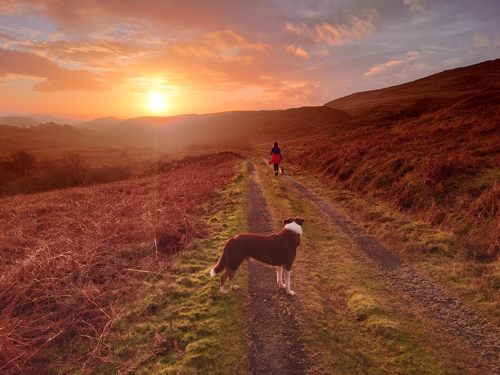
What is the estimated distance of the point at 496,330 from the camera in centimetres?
470

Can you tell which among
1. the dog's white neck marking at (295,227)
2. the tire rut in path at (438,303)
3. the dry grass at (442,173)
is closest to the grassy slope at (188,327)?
the dog's white neck marking at (295,227)

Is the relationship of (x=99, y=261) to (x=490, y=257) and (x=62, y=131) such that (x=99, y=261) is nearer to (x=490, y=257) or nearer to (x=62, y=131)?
(x=490, y=257)

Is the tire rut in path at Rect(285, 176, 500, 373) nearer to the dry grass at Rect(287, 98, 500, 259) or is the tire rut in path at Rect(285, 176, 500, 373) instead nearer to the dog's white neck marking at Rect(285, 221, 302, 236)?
the dry grass at Rect(287, 98, 500, 259)

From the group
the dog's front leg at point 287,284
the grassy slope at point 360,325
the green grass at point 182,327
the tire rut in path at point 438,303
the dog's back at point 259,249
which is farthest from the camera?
the dog's front leg at point 287,284

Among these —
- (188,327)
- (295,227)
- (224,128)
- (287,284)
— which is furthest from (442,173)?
A: (224,128)

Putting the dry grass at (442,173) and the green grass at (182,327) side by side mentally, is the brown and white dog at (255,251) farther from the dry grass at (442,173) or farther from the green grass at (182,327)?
the dry grass at (442,173)

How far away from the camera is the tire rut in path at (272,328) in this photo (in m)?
3.94

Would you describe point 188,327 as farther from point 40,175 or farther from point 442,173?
point 40,175

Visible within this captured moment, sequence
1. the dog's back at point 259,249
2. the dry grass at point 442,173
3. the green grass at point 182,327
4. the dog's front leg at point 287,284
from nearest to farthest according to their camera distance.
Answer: the green grass at point 182,327
the dog's back at point 259,249
the dog's front leg at point 287,284
the dry grass at point 442,173

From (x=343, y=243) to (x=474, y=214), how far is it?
4909 millimetres

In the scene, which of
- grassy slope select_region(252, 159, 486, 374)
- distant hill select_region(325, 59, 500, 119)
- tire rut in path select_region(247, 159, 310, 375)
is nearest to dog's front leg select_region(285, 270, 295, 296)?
tire rut in path select_region(247, 159, 310, 375)

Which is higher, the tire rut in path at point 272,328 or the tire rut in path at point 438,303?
the tire rut in path at point 272,328

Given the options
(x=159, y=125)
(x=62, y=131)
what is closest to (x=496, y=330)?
(x=159, y=125)

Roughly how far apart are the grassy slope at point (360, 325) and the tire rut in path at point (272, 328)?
26 cm
